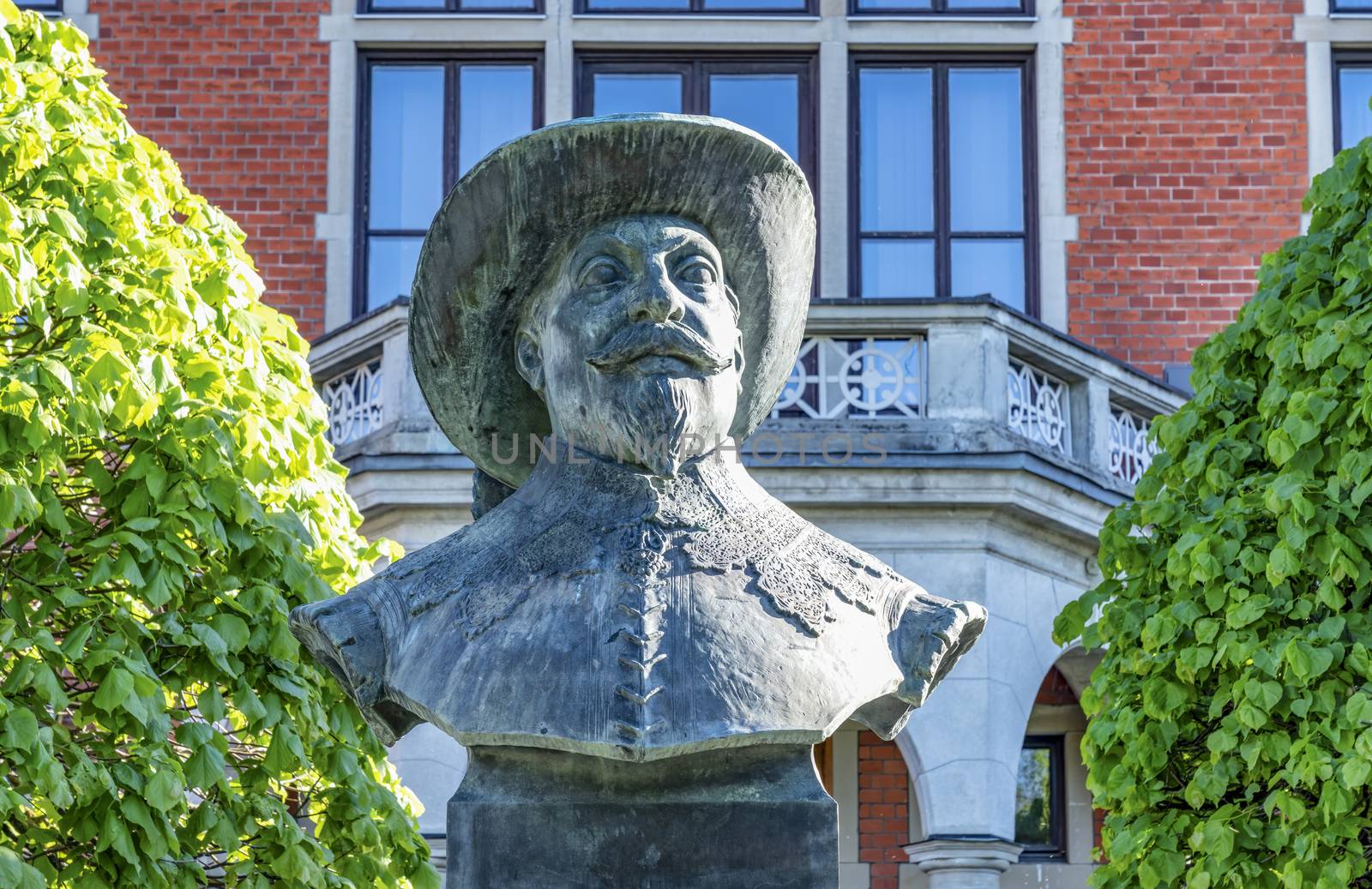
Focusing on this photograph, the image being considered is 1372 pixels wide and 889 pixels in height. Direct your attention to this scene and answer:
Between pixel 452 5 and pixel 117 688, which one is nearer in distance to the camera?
pixel 117 688

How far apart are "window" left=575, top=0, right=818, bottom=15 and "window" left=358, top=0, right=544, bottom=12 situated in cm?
35

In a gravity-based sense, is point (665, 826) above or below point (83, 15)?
below

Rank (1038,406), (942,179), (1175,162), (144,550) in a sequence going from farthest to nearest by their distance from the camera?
1. (942,179)
2. (1175,162)
3. (1038,406)
4. (144,550)

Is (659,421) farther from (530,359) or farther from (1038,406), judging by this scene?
(1038,406)

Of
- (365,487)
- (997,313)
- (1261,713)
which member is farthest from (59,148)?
(997,313)

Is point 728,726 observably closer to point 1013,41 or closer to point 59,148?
point 59,148

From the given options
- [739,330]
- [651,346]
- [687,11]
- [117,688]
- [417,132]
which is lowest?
[117,688]

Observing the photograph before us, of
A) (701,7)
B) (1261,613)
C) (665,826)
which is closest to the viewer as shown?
(665,826)

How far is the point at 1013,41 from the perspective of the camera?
45.1 feet

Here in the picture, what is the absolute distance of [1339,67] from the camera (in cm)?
1385

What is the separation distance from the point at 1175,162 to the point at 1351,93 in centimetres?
139

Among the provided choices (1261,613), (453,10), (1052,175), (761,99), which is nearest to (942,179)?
(1052,175)

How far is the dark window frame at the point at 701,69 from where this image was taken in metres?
13.9

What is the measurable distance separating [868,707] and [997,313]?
740 cm
